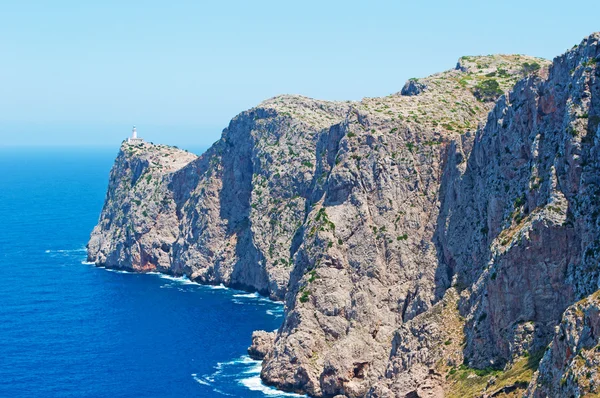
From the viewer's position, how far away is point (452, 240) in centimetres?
13762

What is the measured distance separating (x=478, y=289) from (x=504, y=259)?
30.6 ft

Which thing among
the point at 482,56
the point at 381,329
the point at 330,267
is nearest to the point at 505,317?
the point at 381,329

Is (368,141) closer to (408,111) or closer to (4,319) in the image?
(408,111)

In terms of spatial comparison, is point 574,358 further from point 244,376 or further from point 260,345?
point 260,345

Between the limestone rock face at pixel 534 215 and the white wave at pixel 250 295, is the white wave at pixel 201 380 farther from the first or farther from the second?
the white wave at pixel 250 295

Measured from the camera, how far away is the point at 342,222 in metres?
151

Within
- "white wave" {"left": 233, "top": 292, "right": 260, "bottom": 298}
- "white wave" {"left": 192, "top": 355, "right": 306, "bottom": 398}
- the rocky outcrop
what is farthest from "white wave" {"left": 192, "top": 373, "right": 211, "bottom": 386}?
the rocky outcrop

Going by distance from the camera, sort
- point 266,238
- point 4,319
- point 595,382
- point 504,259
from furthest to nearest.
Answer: point 266,238 → point 4,319 → point 504,259 → point 595,382

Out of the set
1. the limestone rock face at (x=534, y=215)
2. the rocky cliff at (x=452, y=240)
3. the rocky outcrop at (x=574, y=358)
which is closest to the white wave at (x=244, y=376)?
the rocky cliff at (x=452, y=240)

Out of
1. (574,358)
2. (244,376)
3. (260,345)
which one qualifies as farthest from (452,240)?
(574,358)

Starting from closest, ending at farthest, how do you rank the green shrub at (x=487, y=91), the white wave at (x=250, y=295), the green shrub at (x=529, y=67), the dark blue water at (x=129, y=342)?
the dark blue water at (x=129, y=342) < the green shrub at (x=487, y=91) < the green shrub at (x=529, y=67) < the white wave at (x=250, y=295)

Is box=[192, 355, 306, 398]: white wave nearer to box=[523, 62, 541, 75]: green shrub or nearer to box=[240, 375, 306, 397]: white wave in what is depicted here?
box=[240, 375, 306, 397]: white wave

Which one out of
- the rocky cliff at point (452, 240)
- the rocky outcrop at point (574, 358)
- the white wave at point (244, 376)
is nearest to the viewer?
the rocky outcrop at point (574, 358)

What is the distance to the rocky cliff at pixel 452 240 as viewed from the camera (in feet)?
352
